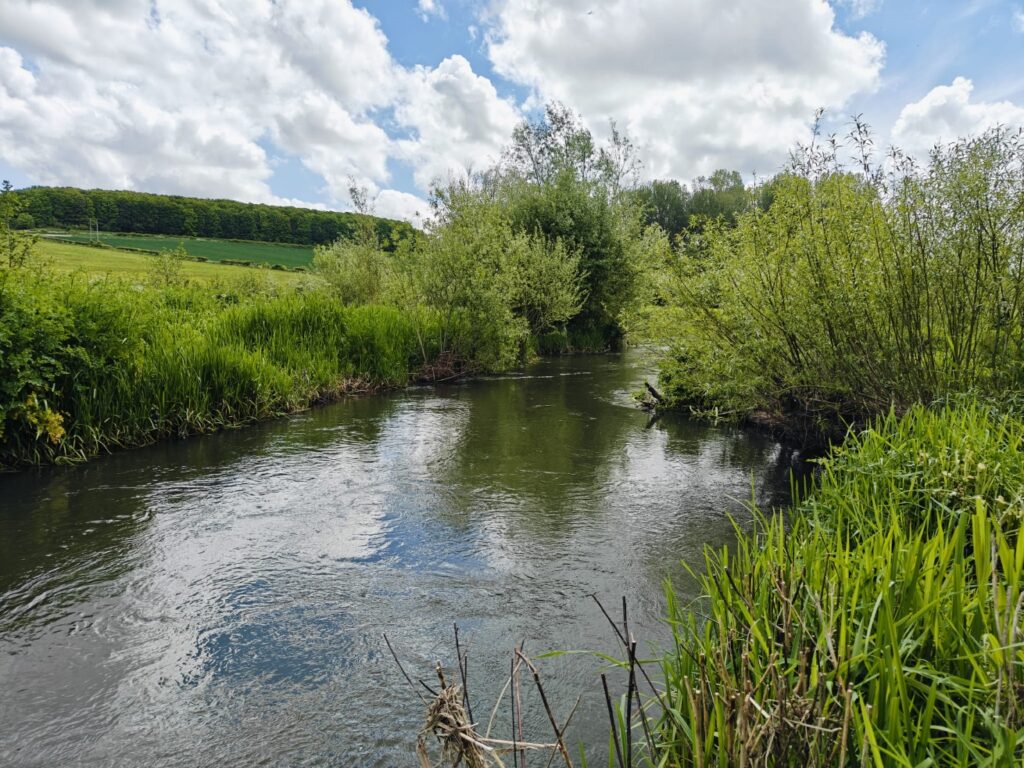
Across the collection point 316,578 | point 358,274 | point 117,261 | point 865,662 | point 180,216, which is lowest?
point 316,578

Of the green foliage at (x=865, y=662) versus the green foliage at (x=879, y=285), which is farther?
the green foliage at (x=879, y=285)

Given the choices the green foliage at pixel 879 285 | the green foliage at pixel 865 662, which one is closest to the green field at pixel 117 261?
the green foliage at pixel 879 285

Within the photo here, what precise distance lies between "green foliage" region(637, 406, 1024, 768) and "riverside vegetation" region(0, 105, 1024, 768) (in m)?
0.02

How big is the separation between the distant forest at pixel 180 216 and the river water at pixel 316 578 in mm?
54432

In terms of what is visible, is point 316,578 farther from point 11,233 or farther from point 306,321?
point 306,321

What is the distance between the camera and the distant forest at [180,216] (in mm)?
72062

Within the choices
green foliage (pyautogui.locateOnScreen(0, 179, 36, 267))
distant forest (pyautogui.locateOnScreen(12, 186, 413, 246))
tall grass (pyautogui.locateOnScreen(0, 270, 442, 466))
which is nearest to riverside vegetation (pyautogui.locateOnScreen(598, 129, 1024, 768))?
tall grass (pyautogui.locateOnScreen(0, 270, 442, 466))

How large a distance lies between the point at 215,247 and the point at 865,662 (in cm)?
7811

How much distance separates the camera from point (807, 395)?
32.1ft

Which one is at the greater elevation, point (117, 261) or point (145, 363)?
point (117, 261)

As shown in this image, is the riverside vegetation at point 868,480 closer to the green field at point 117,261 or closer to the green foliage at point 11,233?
the green foliage at point 11,233

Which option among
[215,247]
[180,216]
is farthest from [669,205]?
[180,216]

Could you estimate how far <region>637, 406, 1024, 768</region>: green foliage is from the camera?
74.3 inches

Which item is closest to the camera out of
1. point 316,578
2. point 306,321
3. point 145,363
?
point 316,578
